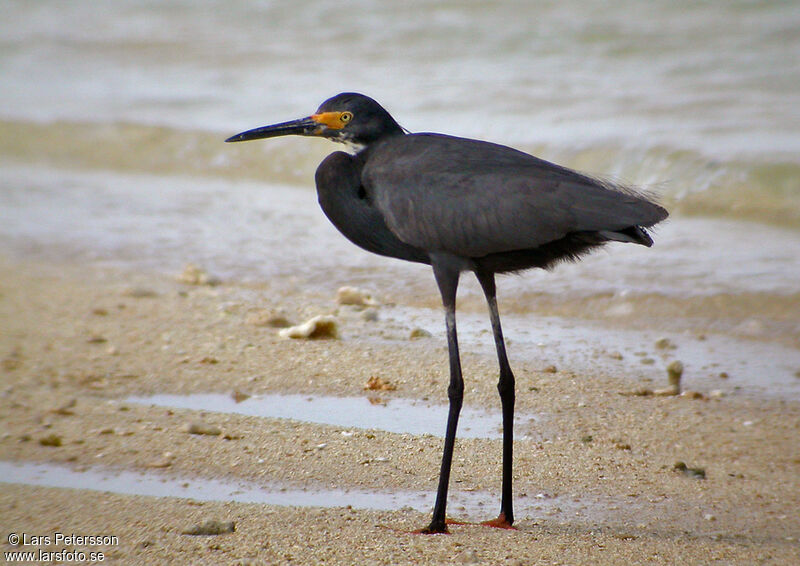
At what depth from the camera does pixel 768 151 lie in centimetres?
921

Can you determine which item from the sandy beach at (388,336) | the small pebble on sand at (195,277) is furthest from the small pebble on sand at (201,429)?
the small pebble on sand at (195,277)

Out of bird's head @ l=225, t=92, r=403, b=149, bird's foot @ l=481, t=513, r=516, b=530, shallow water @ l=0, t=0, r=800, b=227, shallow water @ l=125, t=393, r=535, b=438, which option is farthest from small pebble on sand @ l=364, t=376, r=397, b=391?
shallow water @ l=0, t=0, r=800, b=227

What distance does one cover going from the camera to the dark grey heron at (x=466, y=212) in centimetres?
357

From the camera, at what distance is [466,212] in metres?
3.67

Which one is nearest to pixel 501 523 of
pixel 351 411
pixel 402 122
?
pixel 351 411

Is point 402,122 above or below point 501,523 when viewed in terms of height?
above

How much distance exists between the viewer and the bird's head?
4.09m

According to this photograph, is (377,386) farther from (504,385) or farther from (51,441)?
(51,441)

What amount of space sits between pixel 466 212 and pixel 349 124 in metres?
0.74

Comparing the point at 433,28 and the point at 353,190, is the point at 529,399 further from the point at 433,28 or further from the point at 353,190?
the point at 433,28

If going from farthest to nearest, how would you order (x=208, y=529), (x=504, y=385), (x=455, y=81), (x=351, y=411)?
1. (x=455, y=81)
2. (x=351, y=411)
3. (x=504, y=385)
4. (x=208, y=529)

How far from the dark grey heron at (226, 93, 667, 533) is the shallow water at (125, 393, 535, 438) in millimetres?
646

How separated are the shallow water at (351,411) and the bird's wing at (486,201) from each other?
3.54 ft

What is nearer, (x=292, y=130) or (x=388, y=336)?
(x=292, y=130)
